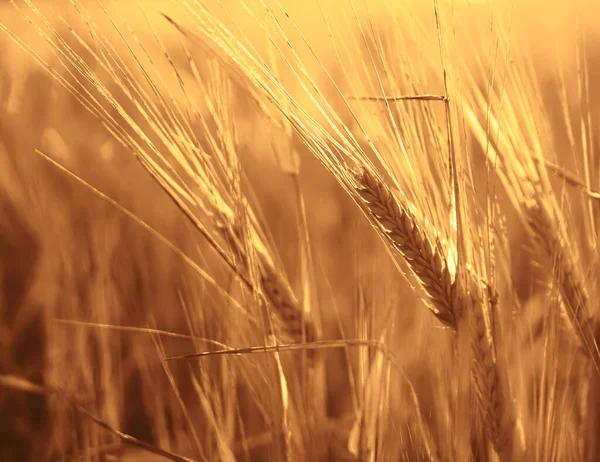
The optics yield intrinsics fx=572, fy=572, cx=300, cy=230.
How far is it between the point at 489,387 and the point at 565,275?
160 millimetres

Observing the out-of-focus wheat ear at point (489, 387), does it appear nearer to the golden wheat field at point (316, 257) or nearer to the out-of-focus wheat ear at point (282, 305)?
the golden wheat field at point (316, 257)

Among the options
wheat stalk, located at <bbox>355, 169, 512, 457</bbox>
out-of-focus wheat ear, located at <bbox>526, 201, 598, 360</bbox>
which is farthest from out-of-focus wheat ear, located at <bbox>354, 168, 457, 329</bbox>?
out-of-focus wheat ear, located at <bbox>526, 201, 598, 360</bbox>

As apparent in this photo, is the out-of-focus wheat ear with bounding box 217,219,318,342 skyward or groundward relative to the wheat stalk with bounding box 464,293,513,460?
skyward

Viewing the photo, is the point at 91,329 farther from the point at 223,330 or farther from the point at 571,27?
the point at 571,27

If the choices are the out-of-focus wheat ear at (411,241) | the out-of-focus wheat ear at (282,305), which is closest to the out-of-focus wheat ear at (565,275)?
the out-of-focus wheat ear at (411,241)

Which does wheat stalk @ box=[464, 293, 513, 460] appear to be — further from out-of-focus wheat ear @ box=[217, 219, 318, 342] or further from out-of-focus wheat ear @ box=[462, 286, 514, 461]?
out-of-focus wheat ear @ box=[217, 219, 318, 342]

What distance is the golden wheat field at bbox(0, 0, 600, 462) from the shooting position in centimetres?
42

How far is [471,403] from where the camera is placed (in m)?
0.44

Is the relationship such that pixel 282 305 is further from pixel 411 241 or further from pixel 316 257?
pixel 316 257

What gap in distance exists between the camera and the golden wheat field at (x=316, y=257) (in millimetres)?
423

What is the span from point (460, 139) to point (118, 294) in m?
0.54

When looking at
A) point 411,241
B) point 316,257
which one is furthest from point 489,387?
point 316,257

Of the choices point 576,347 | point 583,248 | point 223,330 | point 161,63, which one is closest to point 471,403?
point 576,347

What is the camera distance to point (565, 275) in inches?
20.3
